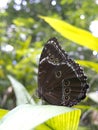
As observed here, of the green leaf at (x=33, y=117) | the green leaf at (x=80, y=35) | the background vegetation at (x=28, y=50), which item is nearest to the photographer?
the green leaf at (x=33, y=117)

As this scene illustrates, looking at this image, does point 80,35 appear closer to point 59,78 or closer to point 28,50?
point 59,78

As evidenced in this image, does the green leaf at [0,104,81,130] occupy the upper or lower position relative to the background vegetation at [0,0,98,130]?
lower

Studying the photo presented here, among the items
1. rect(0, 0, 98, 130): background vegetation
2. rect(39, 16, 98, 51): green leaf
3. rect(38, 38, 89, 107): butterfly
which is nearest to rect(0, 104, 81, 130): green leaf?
rect(38, 38, 89, 107): butterfly

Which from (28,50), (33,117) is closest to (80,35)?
(33,117)

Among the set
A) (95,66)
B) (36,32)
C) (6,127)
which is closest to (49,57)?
(95,66)

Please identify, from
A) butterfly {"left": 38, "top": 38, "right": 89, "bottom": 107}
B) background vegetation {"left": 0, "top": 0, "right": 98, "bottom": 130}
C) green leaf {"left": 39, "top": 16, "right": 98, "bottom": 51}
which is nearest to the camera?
butterfly {"left": 38, "top": 38, "right": 89, "bottom": 107}

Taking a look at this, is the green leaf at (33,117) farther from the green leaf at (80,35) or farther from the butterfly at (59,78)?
the green leaf at (80,35)

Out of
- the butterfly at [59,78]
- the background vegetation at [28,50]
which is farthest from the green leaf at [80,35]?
the background vegetation at [28,50]

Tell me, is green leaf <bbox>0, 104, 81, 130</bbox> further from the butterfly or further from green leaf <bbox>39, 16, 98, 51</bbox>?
green leaf <bbox>39, 16, 98, 51</bbox>
